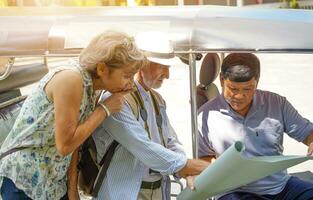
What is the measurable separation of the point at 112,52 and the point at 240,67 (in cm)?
105

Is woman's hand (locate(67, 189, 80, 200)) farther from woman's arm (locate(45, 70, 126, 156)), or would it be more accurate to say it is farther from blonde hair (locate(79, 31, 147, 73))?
blonde hair (locate(79, 31, 147, 73))

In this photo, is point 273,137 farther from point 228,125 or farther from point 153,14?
point 153,14

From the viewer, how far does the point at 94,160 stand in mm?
2432

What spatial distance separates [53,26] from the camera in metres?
3.03

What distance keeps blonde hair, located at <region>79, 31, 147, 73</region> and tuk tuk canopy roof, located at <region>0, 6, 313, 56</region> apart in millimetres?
587

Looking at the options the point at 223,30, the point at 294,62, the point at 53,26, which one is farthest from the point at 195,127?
the point at 294,62

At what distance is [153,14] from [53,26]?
0.60 m

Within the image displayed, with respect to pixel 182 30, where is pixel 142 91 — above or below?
below

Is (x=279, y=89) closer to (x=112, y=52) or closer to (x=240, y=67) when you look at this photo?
(x=240, y=67)

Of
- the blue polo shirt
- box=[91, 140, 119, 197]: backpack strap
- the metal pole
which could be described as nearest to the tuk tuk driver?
the blue polo shirt

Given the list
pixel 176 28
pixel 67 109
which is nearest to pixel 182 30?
pixel 176 28

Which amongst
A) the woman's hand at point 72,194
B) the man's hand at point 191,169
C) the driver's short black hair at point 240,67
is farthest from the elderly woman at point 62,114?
the driver's short black hair at point 240,67

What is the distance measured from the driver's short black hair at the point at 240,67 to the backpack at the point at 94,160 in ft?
2.23

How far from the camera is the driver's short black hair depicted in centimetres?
289
